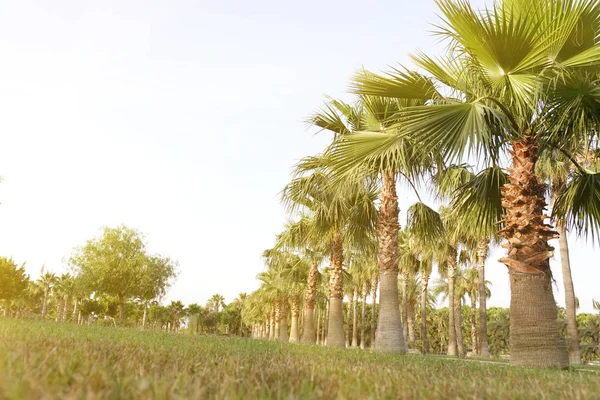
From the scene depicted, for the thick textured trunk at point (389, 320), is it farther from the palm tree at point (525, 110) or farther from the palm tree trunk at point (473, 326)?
the palm tree trunk at point (473, 326)

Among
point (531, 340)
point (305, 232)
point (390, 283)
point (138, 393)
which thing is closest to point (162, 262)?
point (305, 232)

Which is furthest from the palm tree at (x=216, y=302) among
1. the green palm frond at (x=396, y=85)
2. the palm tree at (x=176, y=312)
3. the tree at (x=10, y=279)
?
the green palm frond at (x=396, y=85)

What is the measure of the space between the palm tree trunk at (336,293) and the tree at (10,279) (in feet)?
155

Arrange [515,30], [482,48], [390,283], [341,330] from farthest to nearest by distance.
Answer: [341,330] < [390,283] < [482,48] < [515,30]

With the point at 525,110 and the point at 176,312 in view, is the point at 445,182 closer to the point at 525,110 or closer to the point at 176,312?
the point at 525,110

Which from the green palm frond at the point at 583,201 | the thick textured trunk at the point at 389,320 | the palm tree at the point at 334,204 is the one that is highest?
the palm tree at the point at 334,204

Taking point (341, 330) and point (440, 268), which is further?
point (440, 268)

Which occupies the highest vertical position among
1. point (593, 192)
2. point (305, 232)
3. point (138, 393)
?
point (305, 232)

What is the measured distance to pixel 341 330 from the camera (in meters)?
22.6

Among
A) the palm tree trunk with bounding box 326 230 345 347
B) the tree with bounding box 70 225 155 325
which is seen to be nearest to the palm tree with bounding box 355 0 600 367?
the palm tree trunk with bounding box 326 230 345 347

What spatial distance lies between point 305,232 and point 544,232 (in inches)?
568

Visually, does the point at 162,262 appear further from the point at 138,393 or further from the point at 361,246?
the point at 138,393

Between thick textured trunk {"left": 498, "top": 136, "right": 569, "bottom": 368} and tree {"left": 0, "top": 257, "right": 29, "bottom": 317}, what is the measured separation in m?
58.6

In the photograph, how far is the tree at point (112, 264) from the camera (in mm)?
34781
